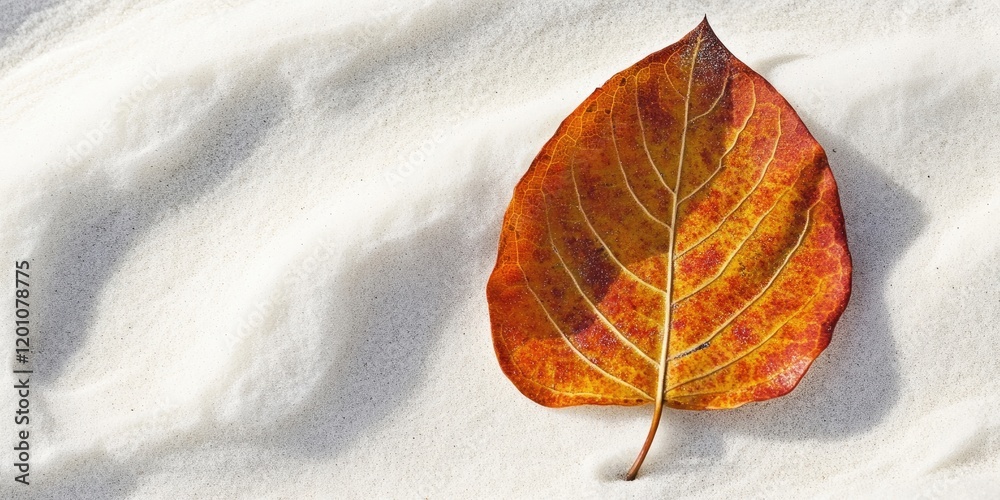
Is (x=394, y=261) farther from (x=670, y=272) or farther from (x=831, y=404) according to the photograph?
(x=831, y=404)

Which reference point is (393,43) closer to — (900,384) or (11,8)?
(11,8)

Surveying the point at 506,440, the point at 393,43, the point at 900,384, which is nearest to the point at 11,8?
the point at 393,43

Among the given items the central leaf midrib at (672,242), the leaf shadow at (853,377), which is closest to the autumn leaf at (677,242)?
the central leaf midrib at (672,242)

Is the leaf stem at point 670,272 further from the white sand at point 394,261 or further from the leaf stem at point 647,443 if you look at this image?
the white sand at point 394,261

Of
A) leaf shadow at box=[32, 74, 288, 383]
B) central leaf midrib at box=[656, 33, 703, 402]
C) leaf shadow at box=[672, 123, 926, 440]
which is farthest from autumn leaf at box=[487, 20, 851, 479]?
leaf shadow at box=[32, 74, 288, 383]

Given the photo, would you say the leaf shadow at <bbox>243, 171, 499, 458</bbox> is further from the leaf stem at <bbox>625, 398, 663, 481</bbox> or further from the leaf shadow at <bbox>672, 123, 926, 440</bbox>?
the leaf shadow at <bbox>672, 123, 926, 440</bbox>
